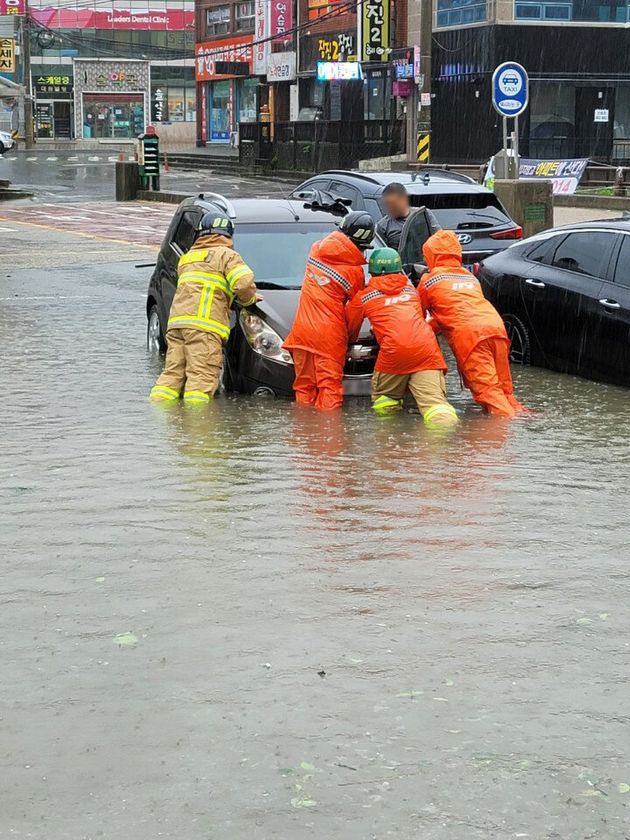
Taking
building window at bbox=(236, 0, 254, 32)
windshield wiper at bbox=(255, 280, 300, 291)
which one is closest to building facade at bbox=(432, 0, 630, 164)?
building window at bbox=(236, 0, 254, 32)

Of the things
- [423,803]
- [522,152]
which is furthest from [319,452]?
[522,152]

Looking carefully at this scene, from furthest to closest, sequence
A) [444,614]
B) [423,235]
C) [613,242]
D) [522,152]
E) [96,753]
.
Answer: [522,152]
[423,235]
[613,242]
[444,614]
[96,753]

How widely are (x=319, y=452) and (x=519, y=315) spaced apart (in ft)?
13.3

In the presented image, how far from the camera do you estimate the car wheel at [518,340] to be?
38.5 ft

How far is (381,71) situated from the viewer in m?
49.0

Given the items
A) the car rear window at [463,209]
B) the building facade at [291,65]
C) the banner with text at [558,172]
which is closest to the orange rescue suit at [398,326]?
the car rear window at [463,209]

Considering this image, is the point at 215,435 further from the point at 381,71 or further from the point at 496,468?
the point at 381,71

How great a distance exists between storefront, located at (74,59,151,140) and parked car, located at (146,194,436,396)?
84.9 meters

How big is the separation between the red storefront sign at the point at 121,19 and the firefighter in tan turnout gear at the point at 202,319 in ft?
295

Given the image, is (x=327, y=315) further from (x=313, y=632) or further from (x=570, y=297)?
(x=313, y=632)

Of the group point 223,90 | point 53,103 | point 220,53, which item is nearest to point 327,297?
point 220,53

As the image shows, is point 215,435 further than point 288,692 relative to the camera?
Yes

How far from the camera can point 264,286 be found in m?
10.5

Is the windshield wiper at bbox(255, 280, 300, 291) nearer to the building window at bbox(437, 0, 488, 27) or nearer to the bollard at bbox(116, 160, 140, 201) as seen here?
the bollard at bbox(116, 160, 140, 201)
